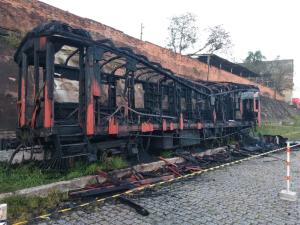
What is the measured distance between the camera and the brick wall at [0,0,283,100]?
1244 centimetres

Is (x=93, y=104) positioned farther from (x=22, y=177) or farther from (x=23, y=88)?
(x=22, y=177)

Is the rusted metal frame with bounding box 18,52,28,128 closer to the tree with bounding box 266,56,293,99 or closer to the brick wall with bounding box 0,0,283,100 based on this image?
the brick wall with bounding box 0,0,283,100

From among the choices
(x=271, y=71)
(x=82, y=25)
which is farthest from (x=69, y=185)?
(x=271, y=71)

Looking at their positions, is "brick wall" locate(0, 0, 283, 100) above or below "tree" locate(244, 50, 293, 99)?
below

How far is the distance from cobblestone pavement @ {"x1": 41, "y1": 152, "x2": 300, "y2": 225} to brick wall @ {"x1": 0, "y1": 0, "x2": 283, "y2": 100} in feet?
31.0

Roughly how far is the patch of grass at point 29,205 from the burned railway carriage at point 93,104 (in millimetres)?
1143

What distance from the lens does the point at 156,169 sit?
334 inches

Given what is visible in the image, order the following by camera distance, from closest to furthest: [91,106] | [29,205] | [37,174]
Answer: [29,205], [37,174], [91,106]

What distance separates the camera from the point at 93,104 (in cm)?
698

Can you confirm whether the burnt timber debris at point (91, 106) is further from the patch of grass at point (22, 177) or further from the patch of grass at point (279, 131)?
the patch of grass at point (279, 131)

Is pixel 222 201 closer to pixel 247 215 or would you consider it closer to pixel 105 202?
pixel 247 215

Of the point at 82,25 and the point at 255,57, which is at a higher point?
the point at 255,57

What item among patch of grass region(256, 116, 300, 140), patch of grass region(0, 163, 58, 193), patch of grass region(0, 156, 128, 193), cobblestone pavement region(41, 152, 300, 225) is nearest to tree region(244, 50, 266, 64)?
patch of grass region(256, 116, 300, 140)

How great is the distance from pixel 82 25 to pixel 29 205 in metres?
12.3
